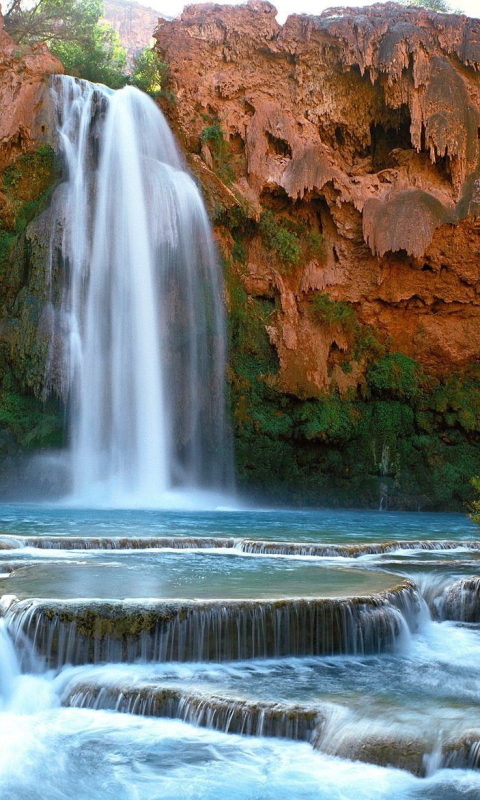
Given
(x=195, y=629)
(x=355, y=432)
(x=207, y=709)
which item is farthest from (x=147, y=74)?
(x=207, y=709)

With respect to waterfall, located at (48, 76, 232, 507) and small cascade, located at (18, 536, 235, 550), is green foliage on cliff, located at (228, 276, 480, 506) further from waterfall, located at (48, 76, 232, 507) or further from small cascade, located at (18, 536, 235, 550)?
small cascade, located at (18, 536, 235, 550)

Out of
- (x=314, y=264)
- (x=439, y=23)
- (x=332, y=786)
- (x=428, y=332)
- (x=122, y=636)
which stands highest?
(x=439, y=23)

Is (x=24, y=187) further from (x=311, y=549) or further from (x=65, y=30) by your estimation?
(x=311, y=549)

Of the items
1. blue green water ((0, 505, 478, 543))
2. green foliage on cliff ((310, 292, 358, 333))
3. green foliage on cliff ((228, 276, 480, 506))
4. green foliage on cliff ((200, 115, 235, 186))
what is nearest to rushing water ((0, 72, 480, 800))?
blue green water ((0, 505, 478, 543))

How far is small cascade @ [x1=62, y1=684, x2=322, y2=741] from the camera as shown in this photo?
251 inches

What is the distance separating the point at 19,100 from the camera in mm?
25672

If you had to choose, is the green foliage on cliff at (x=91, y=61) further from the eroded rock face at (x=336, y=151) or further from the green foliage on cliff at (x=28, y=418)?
the green foliage on cliff at (x=28, y=418)

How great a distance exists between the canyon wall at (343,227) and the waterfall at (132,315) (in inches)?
44.6

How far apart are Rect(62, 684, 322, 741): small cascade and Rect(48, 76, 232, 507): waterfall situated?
16382mm

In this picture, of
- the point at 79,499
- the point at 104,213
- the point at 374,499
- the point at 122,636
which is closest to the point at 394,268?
the point at 374,499

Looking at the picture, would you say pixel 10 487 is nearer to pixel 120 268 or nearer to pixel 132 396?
pixel 132 396

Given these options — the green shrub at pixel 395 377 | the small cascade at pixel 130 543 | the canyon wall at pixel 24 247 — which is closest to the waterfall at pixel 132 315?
the canyon wall at pixel 24 247

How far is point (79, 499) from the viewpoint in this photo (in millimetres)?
24000

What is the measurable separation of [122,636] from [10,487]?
734 inches
